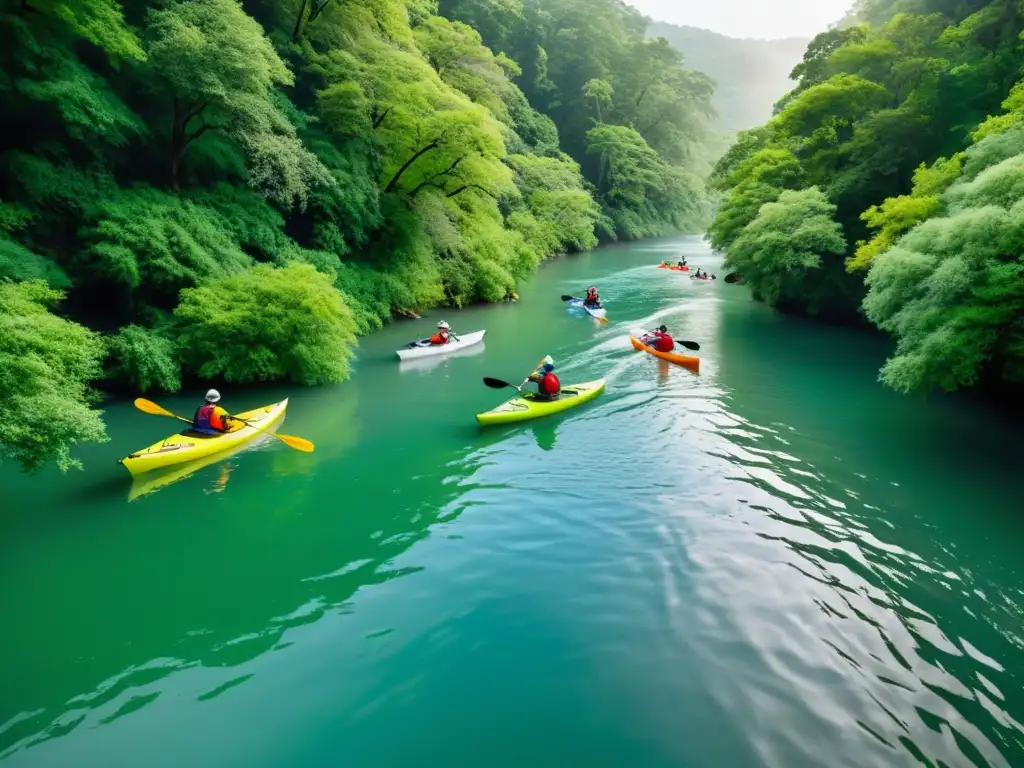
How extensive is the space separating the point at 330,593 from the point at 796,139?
24.5m

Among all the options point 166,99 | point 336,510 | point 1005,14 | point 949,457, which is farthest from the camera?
point 1005,14

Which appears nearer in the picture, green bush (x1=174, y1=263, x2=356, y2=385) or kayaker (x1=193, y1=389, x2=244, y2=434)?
kayaker (x1=193, y1=389, x2=244, y2=434)

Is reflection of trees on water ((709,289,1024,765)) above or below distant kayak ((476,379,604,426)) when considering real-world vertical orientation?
below

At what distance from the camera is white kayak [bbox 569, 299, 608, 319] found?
23.7m

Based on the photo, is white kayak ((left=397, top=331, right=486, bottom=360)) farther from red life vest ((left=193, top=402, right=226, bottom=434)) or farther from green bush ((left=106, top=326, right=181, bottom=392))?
red life vest ((left=193, top=402, right=226, bottom=434))

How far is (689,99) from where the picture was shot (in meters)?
66.8

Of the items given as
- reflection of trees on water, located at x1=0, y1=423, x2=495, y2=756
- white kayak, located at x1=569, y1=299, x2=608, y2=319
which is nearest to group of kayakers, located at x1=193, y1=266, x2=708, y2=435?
reflection of trees on water, located at x1=0, y1=423, x2=495, y2=756

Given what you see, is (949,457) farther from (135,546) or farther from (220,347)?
(220,347)

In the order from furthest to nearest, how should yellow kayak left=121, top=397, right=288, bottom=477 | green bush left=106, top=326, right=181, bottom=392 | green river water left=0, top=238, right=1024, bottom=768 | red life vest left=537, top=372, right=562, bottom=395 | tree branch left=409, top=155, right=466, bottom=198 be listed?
1. tree branch left=409, top=155, right=466, bottom=198
2. red life vest left=537, top=372, right=562, bottom=395
3. green bush left=106, top=326, right=181, bottom=392
4. yellow kayak left=121, top=397, right=288, bottom=477
5. green river water left=0, top=238, right=1024, bottom=768

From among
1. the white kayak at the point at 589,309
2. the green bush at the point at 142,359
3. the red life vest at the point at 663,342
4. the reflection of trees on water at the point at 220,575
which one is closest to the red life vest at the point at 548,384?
the reflection of trees on water at the point at 220,575

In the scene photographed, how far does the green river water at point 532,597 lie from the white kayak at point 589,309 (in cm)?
1104

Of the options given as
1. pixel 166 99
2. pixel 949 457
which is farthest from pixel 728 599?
pixel 166 99

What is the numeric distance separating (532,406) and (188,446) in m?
6.42

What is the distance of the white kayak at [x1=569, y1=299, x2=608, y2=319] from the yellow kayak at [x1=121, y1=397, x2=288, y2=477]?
1440 centimetres
